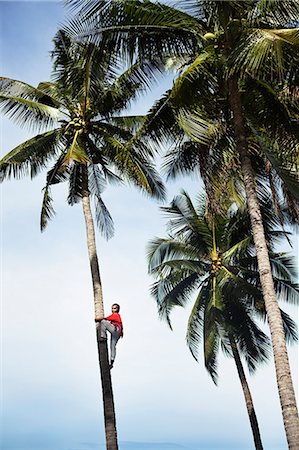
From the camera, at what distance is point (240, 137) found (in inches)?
496

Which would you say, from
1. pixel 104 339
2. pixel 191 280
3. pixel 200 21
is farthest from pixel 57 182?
pixel 191 280

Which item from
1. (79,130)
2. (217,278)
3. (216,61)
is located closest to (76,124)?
(79,130)

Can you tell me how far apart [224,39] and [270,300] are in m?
5.66

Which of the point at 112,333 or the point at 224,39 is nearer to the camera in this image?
the point at 224,39

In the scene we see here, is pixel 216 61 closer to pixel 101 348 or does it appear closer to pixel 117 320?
pixel 117 320

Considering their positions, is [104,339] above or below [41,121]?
below

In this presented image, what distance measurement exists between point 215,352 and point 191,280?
3.04 m

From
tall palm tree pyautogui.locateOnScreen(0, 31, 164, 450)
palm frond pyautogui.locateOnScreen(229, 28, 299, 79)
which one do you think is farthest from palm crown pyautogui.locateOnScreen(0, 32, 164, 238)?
palm frond pyautogui.locateOnScreen(229, 28, 299, 79)

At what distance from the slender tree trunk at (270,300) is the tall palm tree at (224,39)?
0.02m

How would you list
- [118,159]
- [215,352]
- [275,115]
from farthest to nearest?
1. [215,352]
2. [118,159]
3. [275,115]

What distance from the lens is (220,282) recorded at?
23.2 meters

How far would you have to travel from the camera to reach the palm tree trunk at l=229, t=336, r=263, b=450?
21.7 metres

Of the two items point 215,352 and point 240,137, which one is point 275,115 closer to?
point 240,137

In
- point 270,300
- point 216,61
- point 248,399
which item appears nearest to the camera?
point 270,300
